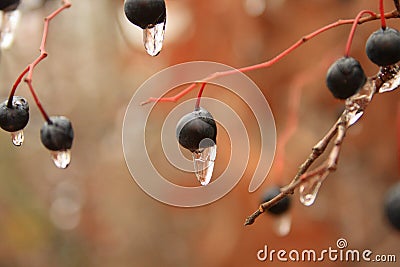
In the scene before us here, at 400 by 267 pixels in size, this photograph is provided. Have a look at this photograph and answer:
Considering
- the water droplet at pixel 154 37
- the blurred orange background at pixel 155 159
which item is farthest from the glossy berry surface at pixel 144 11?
the blurred orange background at pixel 155 159

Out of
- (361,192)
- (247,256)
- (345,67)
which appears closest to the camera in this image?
(345,67)

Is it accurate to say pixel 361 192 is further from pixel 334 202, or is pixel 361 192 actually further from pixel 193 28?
pixel 193 28

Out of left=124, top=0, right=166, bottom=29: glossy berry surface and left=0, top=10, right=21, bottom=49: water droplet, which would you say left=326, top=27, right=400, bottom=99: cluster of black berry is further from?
left=0, top=10, right=21, bottom=49: water droplet

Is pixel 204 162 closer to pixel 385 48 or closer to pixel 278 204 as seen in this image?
pixel 385 48

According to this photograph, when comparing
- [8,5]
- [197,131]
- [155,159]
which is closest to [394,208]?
[197,131]

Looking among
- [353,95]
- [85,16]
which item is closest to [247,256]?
[85,16]

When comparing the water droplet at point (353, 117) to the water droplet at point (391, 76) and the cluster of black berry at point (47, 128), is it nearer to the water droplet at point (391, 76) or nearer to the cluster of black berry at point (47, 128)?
the water droplet at point (391, 76)

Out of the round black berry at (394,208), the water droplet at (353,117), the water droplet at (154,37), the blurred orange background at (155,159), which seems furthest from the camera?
the blurred orange background at (155,159)
